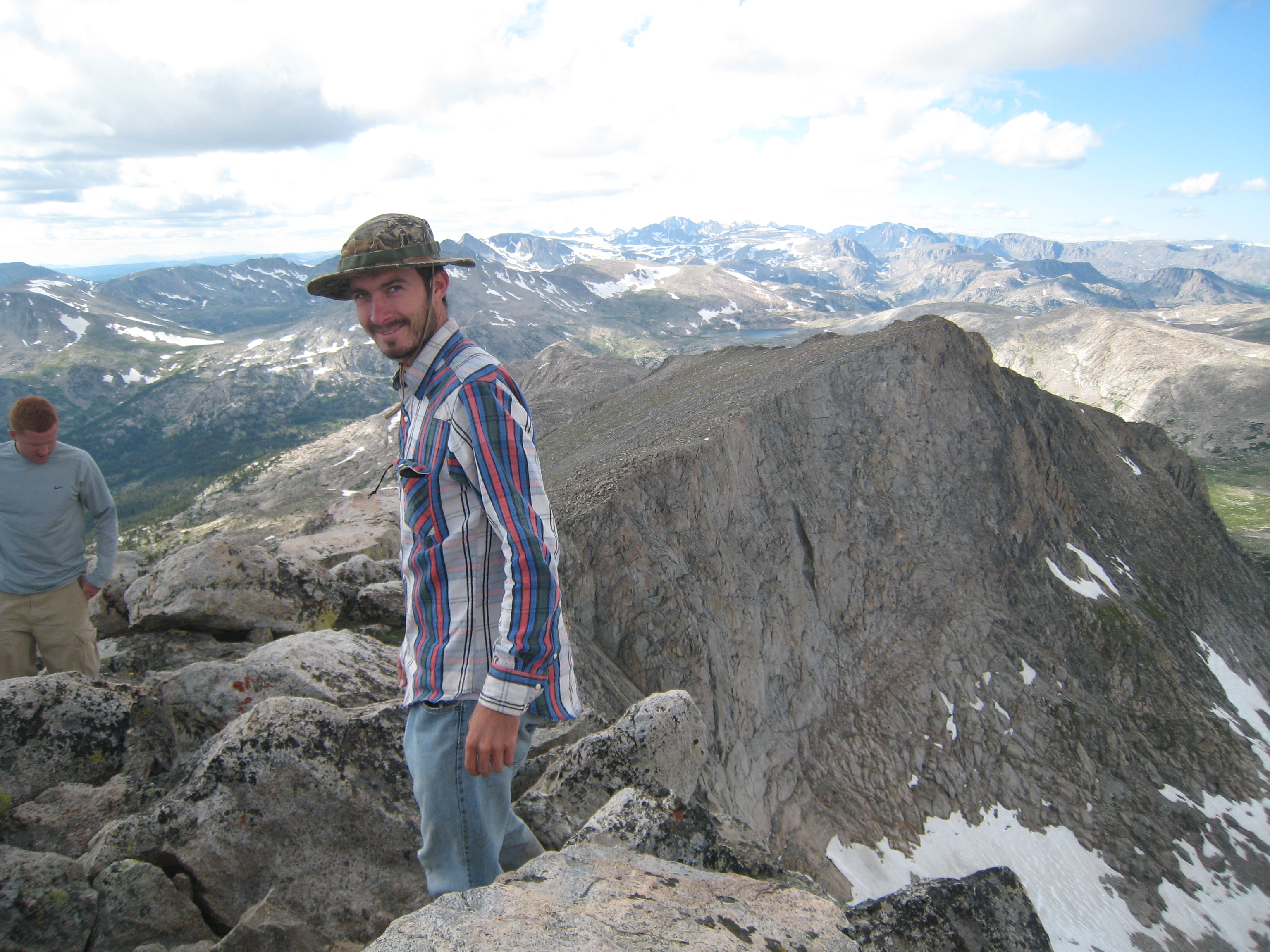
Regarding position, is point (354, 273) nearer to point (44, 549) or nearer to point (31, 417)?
point (31, 417)

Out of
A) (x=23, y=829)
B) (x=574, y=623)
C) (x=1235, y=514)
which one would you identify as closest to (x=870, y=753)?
(x=574, y=623)

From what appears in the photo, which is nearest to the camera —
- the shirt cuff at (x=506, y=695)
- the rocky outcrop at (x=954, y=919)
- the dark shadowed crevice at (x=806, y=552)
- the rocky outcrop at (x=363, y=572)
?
the shirt cuff at (x=506, y=695)

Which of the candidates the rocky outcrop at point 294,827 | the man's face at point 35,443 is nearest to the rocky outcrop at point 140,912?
the rocky outcrop at point 294,827

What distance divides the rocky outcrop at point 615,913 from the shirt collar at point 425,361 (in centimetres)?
351

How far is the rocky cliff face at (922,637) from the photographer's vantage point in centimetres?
3244

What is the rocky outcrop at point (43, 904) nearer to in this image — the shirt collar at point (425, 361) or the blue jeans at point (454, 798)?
the blue jeans at point (454, 798)

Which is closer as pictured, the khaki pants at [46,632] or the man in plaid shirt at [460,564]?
the man in plaid shirt at [460,564]

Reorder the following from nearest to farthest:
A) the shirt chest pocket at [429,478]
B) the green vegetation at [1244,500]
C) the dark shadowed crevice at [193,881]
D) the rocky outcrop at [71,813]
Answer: the shirt chest pocket at [429,478], the dark shadowed crevice at [193,881], the rocky outcrop at [71,813], the green vegetation at [1244,500]

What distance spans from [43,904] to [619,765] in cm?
530

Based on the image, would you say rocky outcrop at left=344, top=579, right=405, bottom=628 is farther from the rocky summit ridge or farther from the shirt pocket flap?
the shirt pocket flap

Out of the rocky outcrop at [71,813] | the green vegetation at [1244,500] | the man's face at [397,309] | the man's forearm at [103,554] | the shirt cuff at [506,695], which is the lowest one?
the green vegetation at [1244,500]

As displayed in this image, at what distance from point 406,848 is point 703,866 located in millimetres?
3178

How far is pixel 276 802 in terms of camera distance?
22.5 feet

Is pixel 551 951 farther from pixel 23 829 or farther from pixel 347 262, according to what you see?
pixel 23 829
